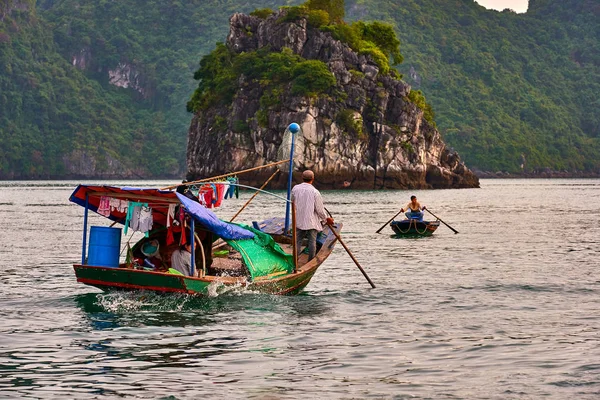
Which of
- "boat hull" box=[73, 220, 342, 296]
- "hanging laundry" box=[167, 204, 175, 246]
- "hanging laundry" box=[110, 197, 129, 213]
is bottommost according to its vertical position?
"boat hull" box=[73, 220, 342, 296]

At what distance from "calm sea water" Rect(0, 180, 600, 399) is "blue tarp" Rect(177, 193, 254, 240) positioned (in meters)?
Answer: 1.18

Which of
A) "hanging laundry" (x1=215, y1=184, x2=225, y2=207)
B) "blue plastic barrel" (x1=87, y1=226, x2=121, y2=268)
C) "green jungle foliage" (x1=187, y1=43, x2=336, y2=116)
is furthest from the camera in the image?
"green jungle foliage" (x1=187, y1=43, x2=336, y2=116)

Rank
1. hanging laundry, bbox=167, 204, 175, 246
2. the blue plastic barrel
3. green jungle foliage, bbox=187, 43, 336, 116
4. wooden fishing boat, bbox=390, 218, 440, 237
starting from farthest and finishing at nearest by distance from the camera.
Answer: green jungle foliage, bbox=187, 43, 336, 116 < wooden fishing boat, bbox=390, 218, 440, 237 < the blue plastic barrel < hanging laundry, bbox=167, 204, 175, 246

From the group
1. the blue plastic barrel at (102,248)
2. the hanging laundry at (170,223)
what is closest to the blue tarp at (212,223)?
the hanging laundry at (170,223)

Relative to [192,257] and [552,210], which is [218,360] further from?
[552,210]

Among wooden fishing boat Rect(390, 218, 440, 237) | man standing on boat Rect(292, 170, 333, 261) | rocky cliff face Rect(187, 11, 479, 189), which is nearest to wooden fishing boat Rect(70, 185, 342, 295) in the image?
man standing on boat Rect(292, 170, 333, 261)

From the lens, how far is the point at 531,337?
45.0ft

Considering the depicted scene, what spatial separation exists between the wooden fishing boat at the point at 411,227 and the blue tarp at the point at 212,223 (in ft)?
55.7

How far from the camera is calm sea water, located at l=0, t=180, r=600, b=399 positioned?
10969mm

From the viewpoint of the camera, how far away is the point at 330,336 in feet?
45.7

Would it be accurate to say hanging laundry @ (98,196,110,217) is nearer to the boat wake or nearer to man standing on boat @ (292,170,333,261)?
the boat wake

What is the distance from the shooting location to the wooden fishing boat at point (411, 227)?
3400cm

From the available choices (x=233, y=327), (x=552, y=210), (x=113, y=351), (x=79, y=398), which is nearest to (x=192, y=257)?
(x=233, y=327)

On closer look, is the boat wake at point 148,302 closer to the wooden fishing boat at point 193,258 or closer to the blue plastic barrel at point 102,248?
Answer: the wooden fishing boat at point 193,258
